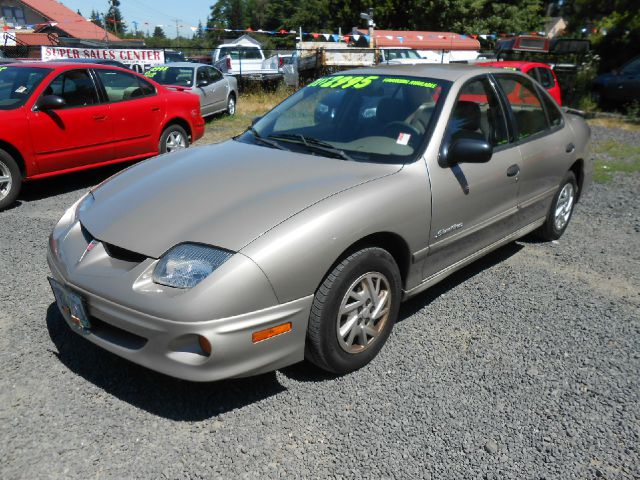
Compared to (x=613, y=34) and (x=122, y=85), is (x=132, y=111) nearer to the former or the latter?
(x=122, y=85)

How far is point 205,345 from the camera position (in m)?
2.39

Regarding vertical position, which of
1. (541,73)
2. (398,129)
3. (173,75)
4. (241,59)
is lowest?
Result: (241,59)

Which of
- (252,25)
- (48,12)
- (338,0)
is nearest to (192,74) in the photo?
(338,0)

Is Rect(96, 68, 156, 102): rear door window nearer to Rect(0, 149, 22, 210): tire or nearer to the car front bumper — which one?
Rect(0, 149, 22, 210): tire

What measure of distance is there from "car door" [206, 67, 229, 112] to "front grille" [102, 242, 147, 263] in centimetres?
1083

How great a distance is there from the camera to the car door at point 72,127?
244 inches

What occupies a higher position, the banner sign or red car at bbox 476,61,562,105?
red car at bbox 476,61,562,105

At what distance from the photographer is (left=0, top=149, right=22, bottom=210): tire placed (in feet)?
19.4

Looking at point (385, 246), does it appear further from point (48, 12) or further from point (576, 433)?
point (48, 12)

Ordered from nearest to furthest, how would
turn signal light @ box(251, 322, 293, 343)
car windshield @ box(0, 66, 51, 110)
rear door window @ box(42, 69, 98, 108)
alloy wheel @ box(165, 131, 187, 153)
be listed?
turn signal light @ box(251, 322, 293, 343), car windshield @ box(0, 66, 51, 110), rear door window @ box(42, 69, 98, 108), alloy wheel @ box(165, 131, 187, 153)

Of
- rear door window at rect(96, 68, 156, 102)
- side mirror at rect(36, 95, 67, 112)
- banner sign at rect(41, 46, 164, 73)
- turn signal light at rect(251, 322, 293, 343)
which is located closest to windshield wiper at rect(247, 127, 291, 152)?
turn signal light at rect(251, 322, 293, 343)

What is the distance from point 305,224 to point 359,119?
129cm

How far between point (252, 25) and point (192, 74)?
108788mm

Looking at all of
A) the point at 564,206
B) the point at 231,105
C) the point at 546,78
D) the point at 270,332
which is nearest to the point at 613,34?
the point at 546,78
